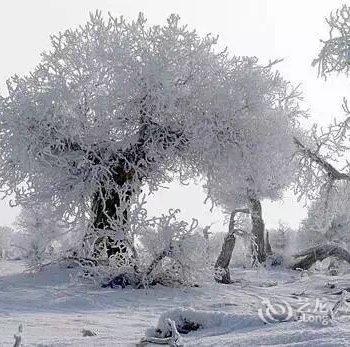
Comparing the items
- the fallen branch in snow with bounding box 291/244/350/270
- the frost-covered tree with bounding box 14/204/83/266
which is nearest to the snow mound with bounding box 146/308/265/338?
the frost-covered tree with bounding box 14/204/83/266

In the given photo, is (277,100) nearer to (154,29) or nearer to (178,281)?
(154,29)

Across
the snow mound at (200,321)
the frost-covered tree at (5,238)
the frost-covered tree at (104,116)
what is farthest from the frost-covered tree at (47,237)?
the frost-covered tree at (5,238)

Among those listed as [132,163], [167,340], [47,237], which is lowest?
[167,340]

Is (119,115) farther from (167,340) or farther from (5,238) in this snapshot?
(5,238)

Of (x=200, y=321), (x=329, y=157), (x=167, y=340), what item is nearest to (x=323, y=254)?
(x=329, y=157)

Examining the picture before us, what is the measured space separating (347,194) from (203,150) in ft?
10.9

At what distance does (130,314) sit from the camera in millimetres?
7332

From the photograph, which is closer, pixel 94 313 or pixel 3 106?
pixel 94 313

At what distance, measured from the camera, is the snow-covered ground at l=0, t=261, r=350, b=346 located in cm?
397

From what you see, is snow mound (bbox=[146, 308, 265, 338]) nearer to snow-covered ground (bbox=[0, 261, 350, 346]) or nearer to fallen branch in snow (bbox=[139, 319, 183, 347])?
snow-covered ground (bbox=[0, 261, 350, 346])

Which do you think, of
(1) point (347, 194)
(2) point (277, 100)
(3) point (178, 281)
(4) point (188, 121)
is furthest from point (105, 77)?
(1) point (347, 194)

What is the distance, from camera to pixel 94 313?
23.7 ft

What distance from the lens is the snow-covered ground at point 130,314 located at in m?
3.97

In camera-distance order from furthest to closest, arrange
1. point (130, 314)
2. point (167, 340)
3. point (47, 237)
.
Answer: point (47, 237) < point (130, 314) < point (167, 340)
